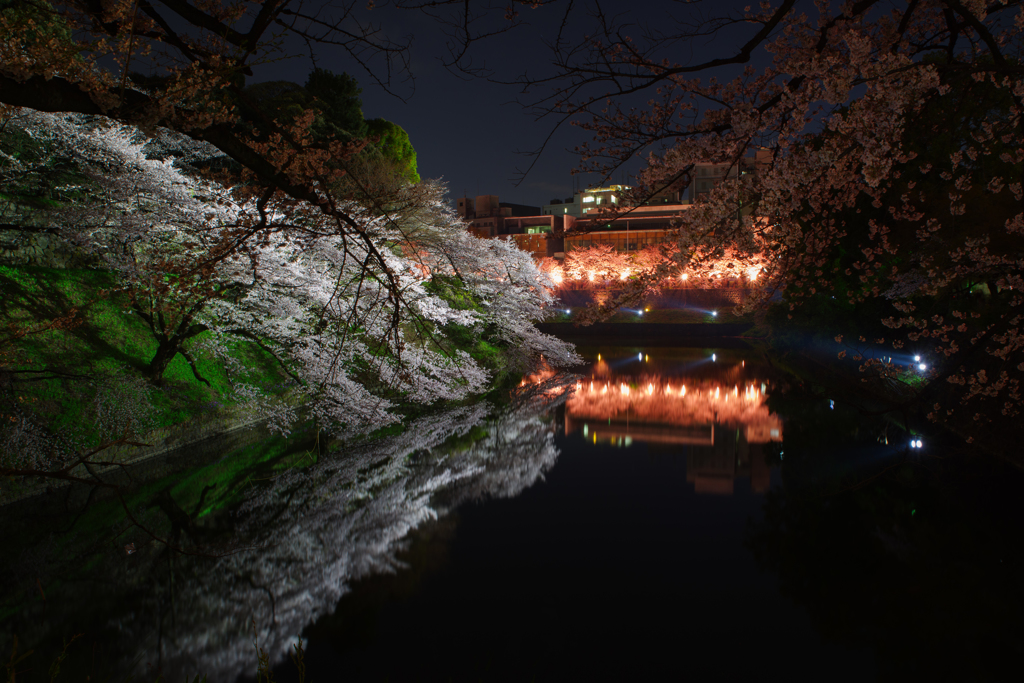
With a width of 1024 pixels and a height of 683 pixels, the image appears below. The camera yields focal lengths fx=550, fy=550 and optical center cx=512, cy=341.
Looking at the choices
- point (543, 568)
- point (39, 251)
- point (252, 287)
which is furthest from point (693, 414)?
point (39, 251)

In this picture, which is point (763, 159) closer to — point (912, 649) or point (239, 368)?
point (912, 649)

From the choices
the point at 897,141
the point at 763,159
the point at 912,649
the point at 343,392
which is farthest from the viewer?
the point at 343,392

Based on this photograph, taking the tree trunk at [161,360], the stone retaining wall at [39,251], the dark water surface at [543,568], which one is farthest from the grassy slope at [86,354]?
the dark water surface at [543,568]

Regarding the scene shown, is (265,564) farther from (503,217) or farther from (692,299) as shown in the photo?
(503,217)

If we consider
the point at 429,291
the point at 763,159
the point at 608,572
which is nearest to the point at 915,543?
the point at 608,572

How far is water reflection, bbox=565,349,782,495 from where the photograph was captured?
10242 millimetres

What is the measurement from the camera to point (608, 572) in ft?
20.8

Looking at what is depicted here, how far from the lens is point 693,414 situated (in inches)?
550

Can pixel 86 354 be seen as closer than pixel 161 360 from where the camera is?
Yes

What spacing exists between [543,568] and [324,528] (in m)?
2.85

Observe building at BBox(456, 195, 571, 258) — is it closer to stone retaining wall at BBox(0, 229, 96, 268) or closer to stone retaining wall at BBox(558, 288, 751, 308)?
stone retaining wall at BBox(558, 288, 751, 308)

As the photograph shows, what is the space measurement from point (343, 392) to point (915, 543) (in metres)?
9.86

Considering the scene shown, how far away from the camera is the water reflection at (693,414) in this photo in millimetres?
10242

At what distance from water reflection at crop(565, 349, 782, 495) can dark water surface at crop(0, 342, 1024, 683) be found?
176mm
